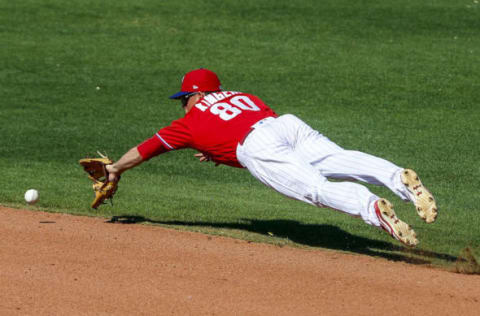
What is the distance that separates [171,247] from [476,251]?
3.02m

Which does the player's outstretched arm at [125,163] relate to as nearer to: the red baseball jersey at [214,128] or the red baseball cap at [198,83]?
the red baseball jersey at [214,128]

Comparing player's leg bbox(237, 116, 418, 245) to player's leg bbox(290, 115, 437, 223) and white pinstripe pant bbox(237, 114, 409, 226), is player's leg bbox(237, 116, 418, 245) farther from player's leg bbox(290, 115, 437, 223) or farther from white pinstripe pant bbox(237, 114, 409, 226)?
player's leg bbox(290, 115, 437, 223)

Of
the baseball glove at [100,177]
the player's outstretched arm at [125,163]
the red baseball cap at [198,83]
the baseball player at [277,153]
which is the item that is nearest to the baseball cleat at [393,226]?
the baseball player at [277,153]

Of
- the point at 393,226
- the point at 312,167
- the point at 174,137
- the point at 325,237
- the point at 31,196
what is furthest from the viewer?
the point at 31,196

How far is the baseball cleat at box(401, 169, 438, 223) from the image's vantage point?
22.1 ft

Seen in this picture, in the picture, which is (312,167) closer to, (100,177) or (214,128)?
(214,128)

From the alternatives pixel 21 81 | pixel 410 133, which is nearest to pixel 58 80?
pixel 21 81

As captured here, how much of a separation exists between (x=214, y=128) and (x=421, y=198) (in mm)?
2069

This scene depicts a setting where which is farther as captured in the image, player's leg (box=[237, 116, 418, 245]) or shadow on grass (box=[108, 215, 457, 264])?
shadow on grass (box=[108, 215, 457, 264])

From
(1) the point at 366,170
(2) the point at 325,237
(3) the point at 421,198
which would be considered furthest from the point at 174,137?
(3) the point at 421,198

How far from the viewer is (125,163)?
26.5 feet

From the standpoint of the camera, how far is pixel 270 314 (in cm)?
571

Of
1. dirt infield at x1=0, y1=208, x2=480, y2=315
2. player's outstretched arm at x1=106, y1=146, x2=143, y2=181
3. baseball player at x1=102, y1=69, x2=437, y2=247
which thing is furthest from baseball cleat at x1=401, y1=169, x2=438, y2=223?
player's outstretched arm at x1=106, y1=146, x2=143, y2=181

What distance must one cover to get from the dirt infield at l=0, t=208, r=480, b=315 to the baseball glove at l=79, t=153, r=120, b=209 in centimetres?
53
